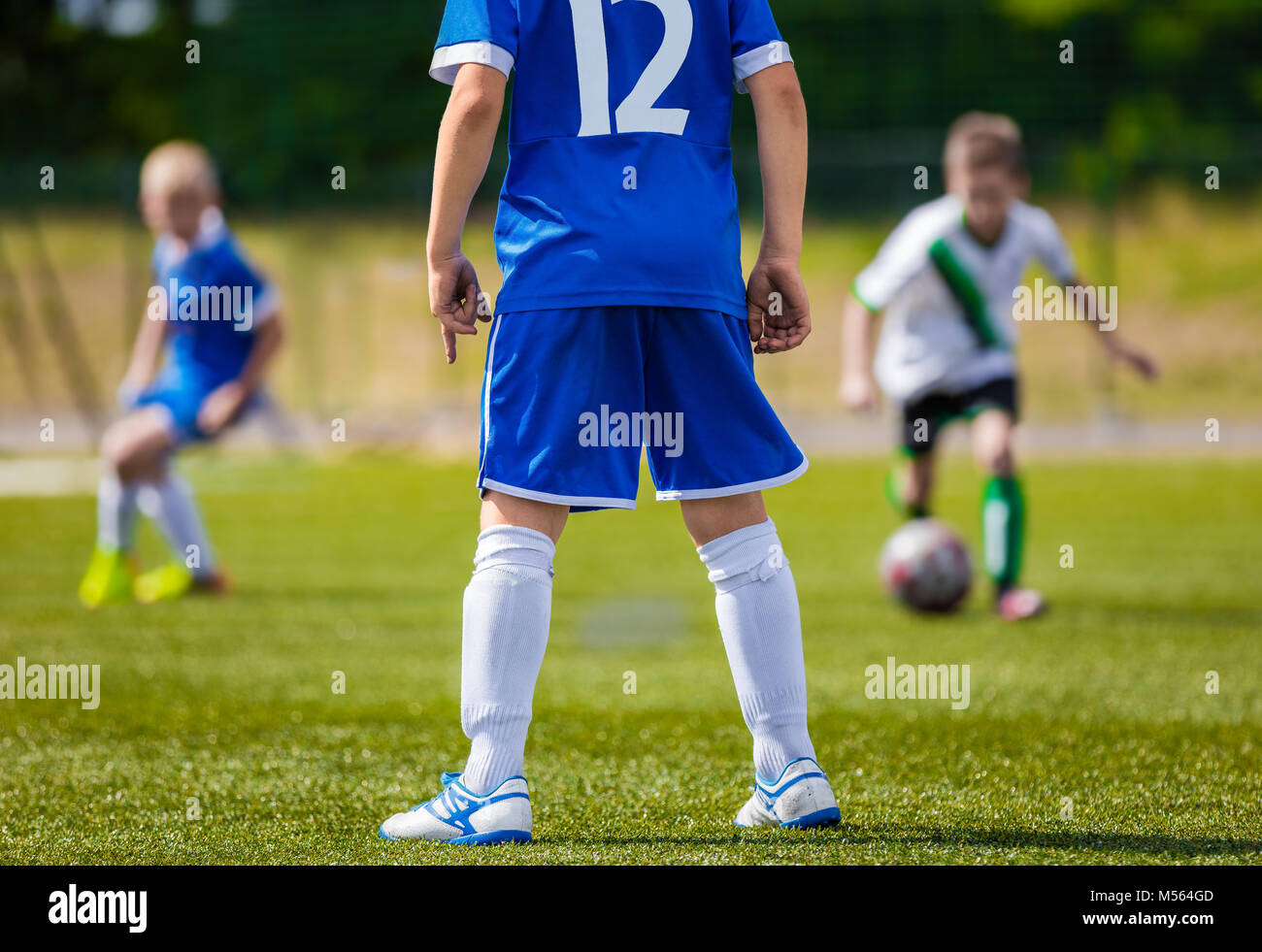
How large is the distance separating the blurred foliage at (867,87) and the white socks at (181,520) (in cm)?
1289

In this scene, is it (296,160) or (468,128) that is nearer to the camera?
(468,128)

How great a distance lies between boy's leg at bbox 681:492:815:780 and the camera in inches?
117

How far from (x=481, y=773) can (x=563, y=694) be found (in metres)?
2.05

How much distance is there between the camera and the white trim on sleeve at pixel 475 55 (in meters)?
2.82

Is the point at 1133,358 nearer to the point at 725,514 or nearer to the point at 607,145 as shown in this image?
the point at 725,514

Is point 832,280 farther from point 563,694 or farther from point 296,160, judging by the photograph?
point 563,694

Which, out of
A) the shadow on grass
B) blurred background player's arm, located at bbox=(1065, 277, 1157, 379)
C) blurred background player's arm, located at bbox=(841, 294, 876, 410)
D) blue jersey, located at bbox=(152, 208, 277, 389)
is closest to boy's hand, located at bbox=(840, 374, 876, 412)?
blurred background player's arm, located at bbox=(841, 294, 876, 410)

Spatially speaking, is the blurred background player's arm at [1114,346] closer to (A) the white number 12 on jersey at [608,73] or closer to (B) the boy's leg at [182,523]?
(A) the white number 12 on jersey at [608,73]

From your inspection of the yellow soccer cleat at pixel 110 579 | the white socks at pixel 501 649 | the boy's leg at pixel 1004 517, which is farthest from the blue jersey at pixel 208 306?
the white socks at pixel 501 649

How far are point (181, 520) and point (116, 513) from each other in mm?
313

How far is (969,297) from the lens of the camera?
6523 millimetres

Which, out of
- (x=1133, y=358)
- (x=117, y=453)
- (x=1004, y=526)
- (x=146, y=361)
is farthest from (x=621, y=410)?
(x=146, y=361)

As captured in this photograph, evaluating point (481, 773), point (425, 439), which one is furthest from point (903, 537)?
point (425, 439)
